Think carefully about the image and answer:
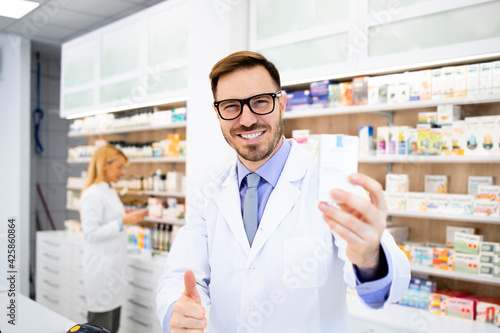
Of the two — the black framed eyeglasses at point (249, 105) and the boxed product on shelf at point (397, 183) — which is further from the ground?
the black framed eyeglasses at point (249, 105)

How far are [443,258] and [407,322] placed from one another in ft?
1.67

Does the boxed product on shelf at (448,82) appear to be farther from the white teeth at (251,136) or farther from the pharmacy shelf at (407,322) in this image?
the white teeth at (251,136)

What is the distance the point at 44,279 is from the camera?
5.83m

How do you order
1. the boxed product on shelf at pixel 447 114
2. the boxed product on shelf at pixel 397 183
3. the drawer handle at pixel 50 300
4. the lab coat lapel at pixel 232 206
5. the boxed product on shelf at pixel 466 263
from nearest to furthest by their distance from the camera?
the lab coat lapel at pixel 232 206, the boxed product on shelf at pixel 466 263, the boxed product on shelf at pixel 447 114, the boxed product on shelf at pixel 397 183, the drawer handle at pixel 50 300

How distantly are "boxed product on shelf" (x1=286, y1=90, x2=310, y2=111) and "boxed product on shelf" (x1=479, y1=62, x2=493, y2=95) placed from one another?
1302 millimetres

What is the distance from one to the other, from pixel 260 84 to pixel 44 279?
5.48 meters

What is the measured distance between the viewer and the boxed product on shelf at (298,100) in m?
3.54

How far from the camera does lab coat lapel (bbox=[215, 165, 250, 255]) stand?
5.24 feet

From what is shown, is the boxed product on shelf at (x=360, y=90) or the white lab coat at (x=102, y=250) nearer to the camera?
the boxed product on shelf at (x=360, y=90)

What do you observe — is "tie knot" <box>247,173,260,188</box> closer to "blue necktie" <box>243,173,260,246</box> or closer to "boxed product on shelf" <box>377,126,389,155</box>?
"blue necktie" <box>243,173,260,246</box>

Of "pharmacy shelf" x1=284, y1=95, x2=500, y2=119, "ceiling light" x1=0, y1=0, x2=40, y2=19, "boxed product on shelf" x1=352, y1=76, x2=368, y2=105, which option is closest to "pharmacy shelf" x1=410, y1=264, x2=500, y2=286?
"pharmacy shelf" x1=284, y1=95, x2=500, y2=119

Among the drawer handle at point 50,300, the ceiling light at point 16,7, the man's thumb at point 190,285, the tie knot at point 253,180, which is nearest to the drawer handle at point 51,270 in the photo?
the drawer handle at point 50,300

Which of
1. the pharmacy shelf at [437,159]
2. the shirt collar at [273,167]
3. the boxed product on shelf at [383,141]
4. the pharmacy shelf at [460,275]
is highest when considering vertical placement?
the boxed product on shelf at [383,141]

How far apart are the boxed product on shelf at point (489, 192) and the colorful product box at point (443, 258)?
1.38 ft
